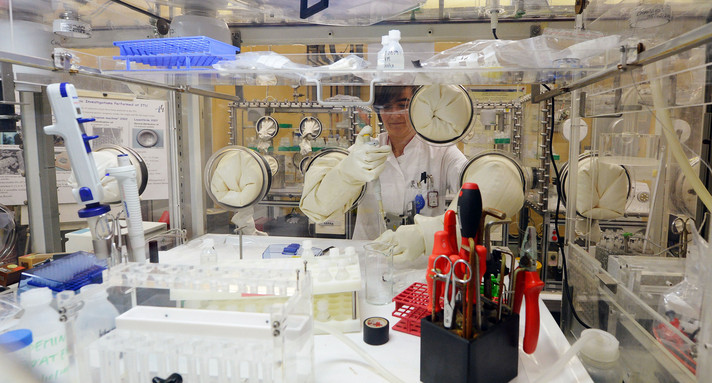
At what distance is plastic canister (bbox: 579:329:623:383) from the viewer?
3.02ft

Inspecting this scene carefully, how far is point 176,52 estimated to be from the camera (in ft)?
4.08

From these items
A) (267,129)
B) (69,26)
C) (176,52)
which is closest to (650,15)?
(176,52)

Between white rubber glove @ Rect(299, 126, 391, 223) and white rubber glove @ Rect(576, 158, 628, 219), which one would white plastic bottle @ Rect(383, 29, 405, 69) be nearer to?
white rubber glove @ Rect(299, 126, 391, 223)

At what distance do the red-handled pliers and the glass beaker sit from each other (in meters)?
0.42

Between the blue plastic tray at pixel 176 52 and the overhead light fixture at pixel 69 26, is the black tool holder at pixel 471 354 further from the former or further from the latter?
the overhead light fixture at pixel 69 26

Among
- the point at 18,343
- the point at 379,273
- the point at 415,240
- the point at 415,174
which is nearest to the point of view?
the point at 18,343

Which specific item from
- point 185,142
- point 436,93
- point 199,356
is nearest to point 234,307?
point 199,356

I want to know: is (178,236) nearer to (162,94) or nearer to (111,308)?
(162,94)

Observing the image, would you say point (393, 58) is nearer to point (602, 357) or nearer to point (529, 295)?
point (529, 295)

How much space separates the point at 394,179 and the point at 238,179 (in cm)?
70

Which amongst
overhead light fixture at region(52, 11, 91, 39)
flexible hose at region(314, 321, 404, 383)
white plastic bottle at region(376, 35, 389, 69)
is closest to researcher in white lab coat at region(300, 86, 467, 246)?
white plastic bottle at region(376, 35, 389, 69)

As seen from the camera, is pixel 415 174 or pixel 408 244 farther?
pixel 415 174

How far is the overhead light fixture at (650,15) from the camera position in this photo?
905 millimetres

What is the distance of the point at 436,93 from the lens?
163 cm
